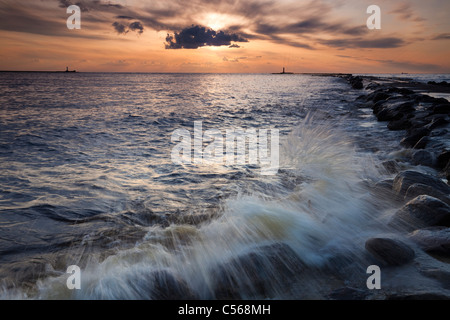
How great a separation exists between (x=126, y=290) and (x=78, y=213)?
2.57 m

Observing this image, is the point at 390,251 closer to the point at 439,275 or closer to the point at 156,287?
the point at 439,275

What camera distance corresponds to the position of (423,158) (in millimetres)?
7285

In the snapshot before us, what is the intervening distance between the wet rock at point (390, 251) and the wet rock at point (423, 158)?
4.78 m

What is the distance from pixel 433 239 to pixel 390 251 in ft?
2.26

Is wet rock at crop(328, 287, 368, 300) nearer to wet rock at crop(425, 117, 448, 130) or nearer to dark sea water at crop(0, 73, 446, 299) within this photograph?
dark sea water at crop(0, 73, 446, 299)

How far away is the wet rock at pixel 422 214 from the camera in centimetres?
387

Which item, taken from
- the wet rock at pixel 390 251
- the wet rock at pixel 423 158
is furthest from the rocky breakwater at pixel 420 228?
the wet rock at pixel 423 158

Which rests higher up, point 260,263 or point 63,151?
point 63,151

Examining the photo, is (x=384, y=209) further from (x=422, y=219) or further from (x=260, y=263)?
(x=260, y=263)

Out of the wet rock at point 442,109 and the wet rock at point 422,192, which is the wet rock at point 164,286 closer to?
the wet rock at point 422,192

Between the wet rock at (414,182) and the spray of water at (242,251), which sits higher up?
the wet rock at (414,182)

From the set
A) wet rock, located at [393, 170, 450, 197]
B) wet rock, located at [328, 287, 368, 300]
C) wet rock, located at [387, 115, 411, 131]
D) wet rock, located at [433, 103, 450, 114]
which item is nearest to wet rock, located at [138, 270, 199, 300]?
wet rock, located at [328, 287, 368, 300]

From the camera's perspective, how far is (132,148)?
9781 millimetres
